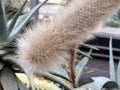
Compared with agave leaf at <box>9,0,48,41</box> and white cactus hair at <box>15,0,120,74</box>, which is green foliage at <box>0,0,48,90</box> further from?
white cactus hair at <box>15,0,120,74</box>

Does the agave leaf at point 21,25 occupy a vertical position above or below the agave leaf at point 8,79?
above

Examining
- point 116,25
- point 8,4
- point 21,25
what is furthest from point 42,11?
point 21,25

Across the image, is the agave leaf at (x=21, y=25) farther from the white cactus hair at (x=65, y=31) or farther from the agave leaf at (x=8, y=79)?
the white cactus hair at (x=65, y=31)

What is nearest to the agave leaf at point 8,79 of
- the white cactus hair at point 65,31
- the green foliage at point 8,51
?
the green foliage at point 8,51

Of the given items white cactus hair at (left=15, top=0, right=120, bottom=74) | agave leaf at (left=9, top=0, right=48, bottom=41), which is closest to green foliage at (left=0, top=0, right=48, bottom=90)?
agave leaf at (left=9, top=0, right=48, bottom=41)

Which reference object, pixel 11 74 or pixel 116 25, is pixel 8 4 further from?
pixel 116 25

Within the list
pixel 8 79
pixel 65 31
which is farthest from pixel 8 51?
pixel 65 31

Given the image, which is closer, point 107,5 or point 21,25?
point 107,5
